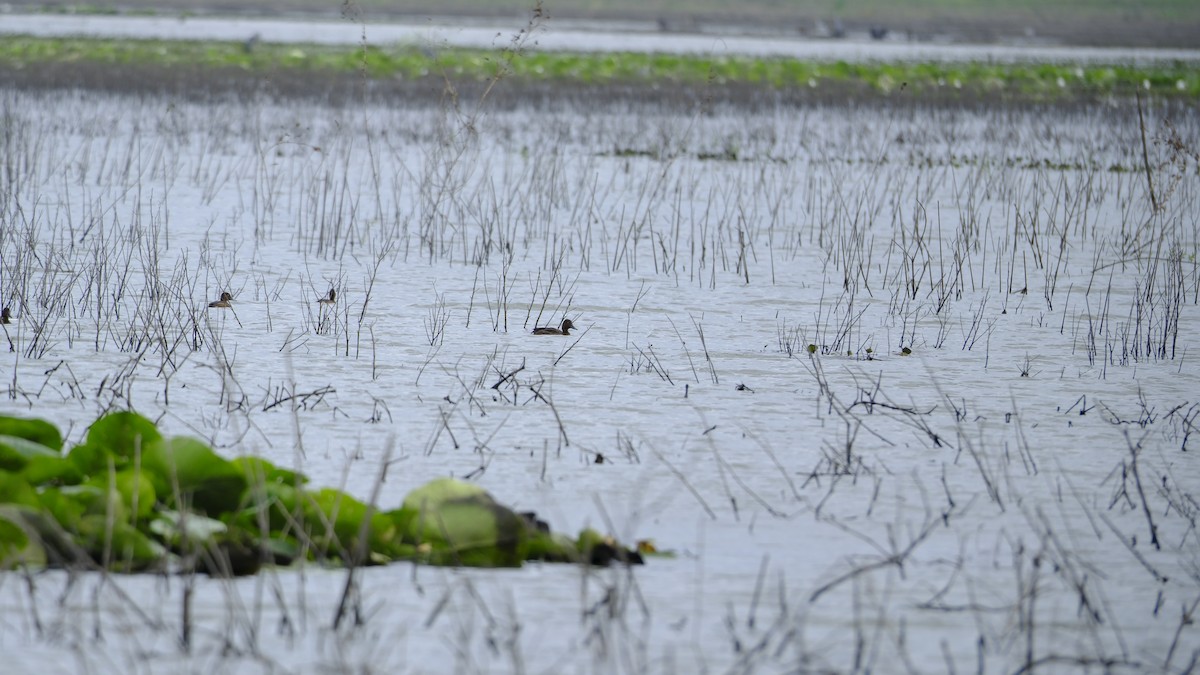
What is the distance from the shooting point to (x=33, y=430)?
3.41 metres

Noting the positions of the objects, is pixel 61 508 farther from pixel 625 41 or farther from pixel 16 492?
pixel 625 41

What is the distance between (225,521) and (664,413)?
1671mm

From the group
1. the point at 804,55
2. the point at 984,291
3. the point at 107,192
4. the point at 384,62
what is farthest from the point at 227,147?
the point at 804,55

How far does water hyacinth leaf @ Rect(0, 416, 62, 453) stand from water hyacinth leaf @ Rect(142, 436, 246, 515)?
429mm

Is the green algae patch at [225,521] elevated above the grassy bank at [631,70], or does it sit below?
below

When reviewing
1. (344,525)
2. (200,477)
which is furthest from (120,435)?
(344,525)

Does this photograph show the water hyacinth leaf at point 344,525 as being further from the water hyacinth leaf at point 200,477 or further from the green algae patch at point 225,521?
the water hyacinth leaf at point 200,477

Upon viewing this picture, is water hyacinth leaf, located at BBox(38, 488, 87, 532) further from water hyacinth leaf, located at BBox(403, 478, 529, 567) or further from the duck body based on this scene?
the duck body

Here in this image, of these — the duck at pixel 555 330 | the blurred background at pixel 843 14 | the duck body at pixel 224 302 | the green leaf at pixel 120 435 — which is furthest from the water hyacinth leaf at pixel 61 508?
the blurred background at pixel 843 14

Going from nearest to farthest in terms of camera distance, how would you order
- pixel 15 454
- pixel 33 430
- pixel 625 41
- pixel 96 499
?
1. pixel 96 499
2. pixel 15 454
3. pixel 33 430
4. pixel 625 41

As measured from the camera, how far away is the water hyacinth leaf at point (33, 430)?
3373mm

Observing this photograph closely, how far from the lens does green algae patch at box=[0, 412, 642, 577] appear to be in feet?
9.43

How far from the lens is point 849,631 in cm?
276

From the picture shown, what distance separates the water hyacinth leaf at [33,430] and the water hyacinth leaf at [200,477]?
43 cm
